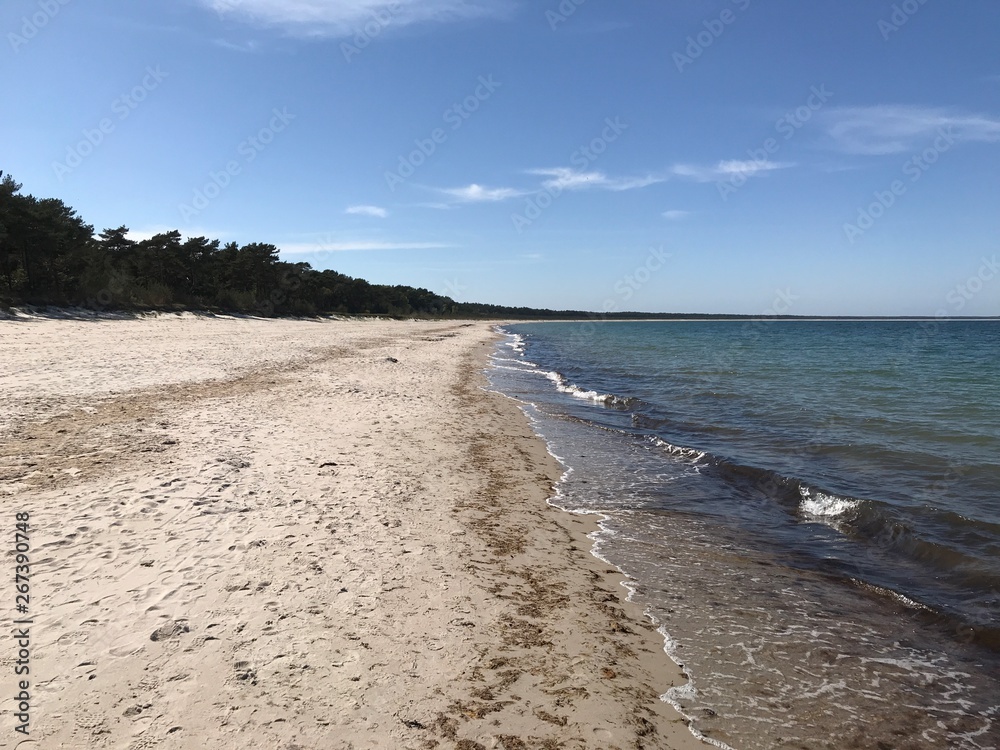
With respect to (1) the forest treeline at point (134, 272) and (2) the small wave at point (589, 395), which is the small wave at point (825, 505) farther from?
(1) the forest treeline at point (134, 272)

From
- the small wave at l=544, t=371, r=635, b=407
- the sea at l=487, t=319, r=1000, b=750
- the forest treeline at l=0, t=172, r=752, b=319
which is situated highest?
the forest treeline at l=0, t=172, r=752, b=319

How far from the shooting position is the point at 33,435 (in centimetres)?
927

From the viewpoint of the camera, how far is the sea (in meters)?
4.37

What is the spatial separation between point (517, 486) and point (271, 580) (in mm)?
4993

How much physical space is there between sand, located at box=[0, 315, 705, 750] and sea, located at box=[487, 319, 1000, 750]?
611 millimetres

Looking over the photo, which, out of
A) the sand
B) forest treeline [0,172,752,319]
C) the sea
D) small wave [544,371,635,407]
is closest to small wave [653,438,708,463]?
the sea

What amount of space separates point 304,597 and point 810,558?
21.3ft

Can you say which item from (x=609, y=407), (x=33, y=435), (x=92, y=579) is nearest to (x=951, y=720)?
(x=92, y=579)

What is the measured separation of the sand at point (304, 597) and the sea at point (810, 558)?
2.00 feet

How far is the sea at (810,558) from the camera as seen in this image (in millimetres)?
4371

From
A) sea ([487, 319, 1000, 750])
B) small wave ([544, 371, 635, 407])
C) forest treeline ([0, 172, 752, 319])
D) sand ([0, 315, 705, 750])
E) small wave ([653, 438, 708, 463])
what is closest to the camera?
sand ([0, 315, 705, 750])

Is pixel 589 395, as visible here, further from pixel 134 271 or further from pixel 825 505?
pixel 134 271

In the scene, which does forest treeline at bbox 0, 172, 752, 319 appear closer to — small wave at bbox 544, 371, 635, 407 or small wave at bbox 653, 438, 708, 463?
small wave at bbox 544, 371, 635, 407

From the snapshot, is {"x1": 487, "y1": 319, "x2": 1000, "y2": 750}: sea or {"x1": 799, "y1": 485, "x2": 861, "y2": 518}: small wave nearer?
{"x1": 487, "y1": 319, "x2": 1000, "y2": 750}: sea
